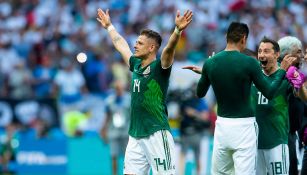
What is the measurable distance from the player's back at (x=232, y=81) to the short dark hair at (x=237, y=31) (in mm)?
173

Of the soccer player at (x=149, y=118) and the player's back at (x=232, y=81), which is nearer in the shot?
the player's back at (x=232, y=81)

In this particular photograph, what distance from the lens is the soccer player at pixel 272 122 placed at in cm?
1202

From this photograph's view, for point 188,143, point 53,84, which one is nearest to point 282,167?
point 188,143

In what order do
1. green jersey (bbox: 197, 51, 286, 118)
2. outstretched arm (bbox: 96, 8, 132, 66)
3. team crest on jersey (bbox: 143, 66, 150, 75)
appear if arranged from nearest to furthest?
green jersey (bbox: 197, 51, 286, 118) < team crest on jersey (bbox: 143, 66, 150, 75) < outstretched arm (bbox: 96, 8, 132, 66)

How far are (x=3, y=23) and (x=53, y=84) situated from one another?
303 centimetres

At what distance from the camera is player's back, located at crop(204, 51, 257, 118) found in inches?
447

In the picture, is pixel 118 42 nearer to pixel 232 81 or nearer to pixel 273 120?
pixel 232 81

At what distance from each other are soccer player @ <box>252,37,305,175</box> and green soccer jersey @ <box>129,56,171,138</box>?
47.6 inches

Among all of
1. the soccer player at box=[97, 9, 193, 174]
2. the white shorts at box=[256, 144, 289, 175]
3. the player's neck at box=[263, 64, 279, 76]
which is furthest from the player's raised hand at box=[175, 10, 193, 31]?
the white shorts at box=[256, 144, 289, 175]

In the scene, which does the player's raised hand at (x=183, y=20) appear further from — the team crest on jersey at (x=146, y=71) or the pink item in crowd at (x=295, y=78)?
the pink item in crowd at (x=295, y=78)

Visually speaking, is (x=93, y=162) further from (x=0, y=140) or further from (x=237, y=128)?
(x=237, y=128)

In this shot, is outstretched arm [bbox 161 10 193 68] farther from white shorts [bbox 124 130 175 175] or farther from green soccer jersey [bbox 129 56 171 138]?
white shorts [bbox 124 130 175 175]

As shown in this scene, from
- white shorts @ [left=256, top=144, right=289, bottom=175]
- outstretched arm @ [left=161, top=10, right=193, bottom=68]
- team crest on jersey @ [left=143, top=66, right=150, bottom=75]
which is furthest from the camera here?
team crest on jersey @ [left=143, top=66, right=150, bottom=75]

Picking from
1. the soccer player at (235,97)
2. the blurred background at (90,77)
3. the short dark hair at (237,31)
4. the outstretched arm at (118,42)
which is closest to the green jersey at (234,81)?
the soccer player at (235,97)
